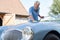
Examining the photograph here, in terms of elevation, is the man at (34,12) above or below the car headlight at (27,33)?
above

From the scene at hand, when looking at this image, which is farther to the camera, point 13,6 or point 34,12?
point 13,6

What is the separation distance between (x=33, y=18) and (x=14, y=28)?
155 cm

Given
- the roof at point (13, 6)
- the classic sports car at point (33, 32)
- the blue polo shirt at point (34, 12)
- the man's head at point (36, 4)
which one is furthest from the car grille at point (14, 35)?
the roof at point (13, 6)

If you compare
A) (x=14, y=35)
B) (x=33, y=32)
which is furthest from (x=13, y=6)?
(x=33, y=32)

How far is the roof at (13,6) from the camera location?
25.4 m

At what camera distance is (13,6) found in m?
27.0

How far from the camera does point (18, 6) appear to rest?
28094mm

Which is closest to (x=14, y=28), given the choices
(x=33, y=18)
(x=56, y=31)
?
(x=56, y=31)

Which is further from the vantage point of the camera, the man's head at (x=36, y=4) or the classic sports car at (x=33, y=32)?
the man's head at (x=36, y=4)

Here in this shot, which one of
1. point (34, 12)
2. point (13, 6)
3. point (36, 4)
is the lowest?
point (13, 6)

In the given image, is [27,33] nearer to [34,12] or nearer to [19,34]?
[19,34]

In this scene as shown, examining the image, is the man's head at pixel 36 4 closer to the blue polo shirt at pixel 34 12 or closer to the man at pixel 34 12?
the man at pixel 34 12

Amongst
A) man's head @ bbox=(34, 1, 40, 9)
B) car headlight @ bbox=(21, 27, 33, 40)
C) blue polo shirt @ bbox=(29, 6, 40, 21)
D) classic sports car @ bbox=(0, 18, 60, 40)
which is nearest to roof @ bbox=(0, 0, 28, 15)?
blue polo shirt @ bbox=(29, 6, 40, 21)

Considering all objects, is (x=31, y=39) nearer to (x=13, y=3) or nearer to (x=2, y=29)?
(x=2, y=29)
